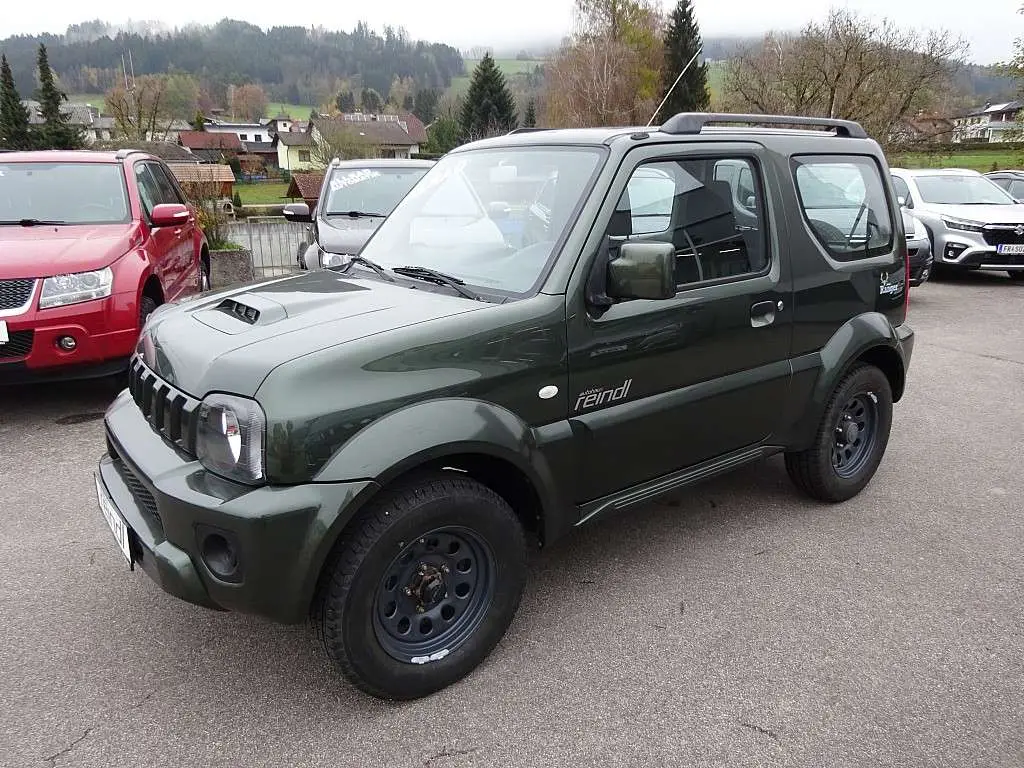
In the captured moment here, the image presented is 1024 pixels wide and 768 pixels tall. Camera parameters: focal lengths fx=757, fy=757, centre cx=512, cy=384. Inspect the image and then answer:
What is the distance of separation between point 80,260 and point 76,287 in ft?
0.68

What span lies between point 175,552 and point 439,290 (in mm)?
1333

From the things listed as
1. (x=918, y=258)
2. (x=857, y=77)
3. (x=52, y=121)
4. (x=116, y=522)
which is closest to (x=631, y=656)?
(x=116, y=522)

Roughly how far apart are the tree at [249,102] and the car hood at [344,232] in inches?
4865

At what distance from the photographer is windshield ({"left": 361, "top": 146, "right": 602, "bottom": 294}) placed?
9.74ft

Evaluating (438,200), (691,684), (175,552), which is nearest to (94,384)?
(438,200)

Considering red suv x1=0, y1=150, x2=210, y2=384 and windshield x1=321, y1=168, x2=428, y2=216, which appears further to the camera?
windshield x1=321, y1=168, x2=428, y2=216

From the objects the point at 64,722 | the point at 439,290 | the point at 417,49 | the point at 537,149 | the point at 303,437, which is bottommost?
the point at 64,722

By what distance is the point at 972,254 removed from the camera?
1198 centimetres

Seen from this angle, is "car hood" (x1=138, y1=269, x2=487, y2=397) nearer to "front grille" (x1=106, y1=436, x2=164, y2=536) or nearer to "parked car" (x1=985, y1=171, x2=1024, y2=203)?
"front grille" (x1=106, y1=436, x2=164, y2=536)

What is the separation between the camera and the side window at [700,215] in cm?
308

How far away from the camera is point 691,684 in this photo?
9.12ft

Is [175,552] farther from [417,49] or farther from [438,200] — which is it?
[417,49]

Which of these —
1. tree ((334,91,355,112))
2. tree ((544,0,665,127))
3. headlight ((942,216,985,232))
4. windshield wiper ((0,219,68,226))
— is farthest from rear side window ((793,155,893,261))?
tree ((334,91,355,112))

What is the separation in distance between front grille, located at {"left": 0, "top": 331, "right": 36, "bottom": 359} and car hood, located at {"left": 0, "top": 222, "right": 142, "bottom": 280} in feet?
1.27
